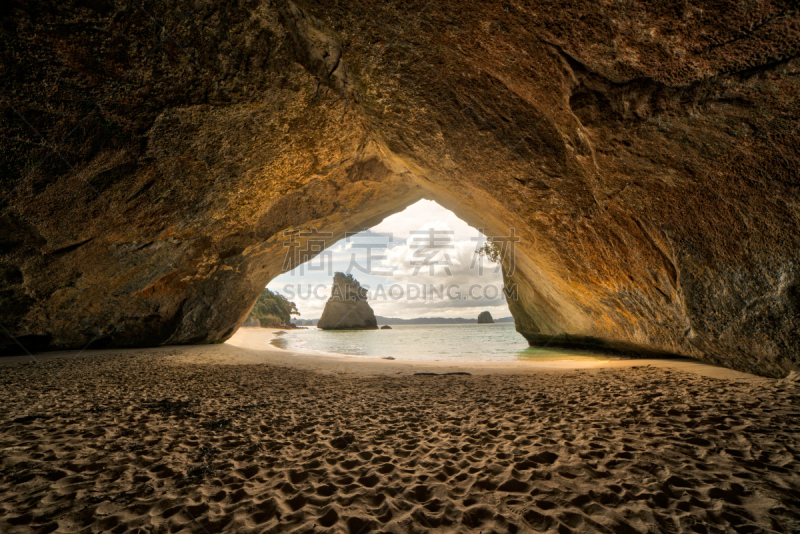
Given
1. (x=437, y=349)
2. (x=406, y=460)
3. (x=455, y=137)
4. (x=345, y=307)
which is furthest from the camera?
(x=345, y=307)

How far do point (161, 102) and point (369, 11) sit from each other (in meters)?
4.24

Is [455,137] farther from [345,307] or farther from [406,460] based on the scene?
[345,307]

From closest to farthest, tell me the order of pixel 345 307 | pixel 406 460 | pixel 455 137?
pixel 406 460 → pixel 455 137 → pixel 345 307

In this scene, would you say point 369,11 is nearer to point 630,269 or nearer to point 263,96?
point 263,96

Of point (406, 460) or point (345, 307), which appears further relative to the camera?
point (345, 307)

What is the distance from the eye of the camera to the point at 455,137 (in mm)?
6836

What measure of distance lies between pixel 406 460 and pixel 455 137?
596 centimetres

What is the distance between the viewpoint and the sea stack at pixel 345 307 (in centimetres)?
5484

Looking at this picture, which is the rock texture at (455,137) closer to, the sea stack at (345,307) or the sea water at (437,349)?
the sea water at (437,349)

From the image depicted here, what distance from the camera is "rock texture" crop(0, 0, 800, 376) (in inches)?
161

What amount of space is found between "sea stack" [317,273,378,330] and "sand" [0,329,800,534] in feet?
163

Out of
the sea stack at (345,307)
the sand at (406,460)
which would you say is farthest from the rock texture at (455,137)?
the sea stack at (345,307)

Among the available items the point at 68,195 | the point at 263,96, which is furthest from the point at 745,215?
the point at 68,195

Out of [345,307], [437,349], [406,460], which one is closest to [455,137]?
[406,460]
